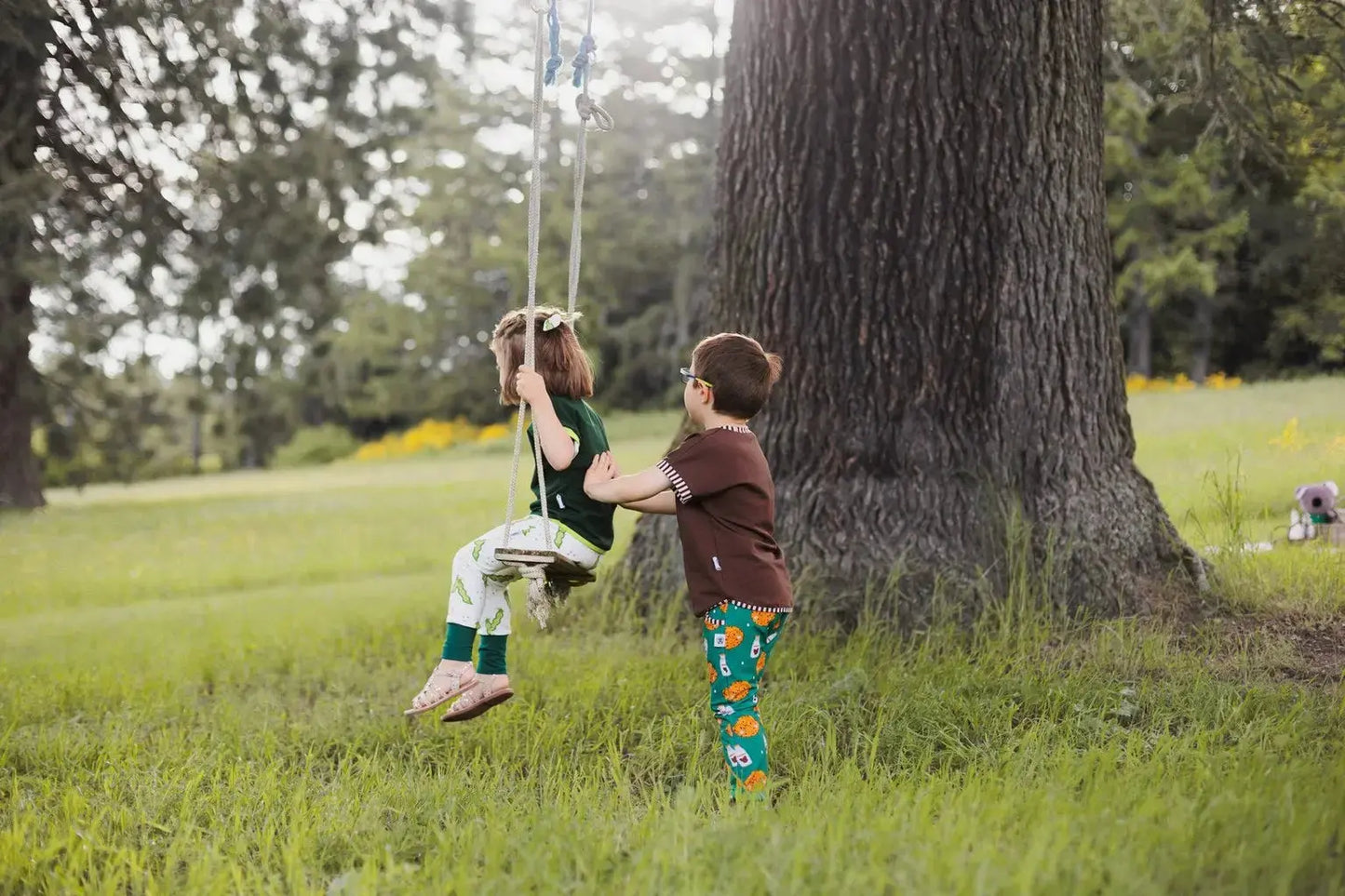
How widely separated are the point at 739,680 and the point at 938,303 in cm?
233

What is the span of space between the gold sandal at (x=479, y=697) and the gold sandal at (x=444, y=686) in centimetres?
2

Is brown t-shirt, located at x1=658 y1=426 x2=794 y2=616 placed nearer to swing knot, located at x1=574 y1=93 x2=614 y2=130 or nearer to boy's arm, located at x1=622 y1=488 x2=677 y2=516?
boy's arm, located at x1=622 y1=488 x2=677 y2=516

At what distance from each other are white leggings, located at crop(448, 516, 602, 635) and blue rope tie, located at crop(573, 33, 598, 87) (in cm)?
143

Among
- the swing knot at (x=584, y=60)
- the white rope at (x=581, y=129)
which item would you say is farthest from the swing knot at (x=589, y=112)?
the swing knot at (x=584, y=60)

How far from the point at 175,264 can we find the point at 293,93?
2527mm

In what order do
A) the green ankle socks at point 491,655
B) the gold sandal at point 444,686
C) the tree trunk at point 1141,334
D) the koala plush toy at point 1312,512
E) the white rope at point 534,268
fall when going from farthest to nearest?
the tree trunk at point 1141,334 → the koala plush toy at point 1312,512 → the green ankle socks at point 491,655 → the gold sandal at point 444,686 → the white rope at point 534,268

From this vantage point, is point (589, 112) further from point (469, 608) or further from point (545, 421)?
point (469, 608)

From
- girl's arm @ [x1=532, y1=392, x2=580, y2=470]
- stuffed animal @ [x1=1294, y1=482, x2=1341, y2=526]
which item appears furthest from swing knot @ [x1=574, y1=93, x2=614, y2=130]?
stuffed animal @ [x1=1294, y1=482, x2=1341, y2=526]

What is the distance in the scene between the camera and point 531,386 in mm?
3430

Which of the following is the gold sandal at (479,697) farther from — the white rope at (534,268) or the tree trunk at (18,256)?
the tree trunk at (18,256)

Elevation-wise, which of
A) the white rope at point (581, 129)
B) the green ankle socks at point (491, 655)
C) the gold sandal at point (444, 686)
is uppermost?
the white rope at point (581, 129)

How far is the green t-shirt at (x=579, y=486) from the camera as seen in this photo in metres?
3.70

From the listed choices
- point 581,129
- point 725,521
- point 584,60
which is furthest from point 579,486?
point 584,60

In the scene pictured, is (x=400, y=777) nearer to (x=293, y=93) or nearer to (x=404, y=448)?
(x=293, y=93)
